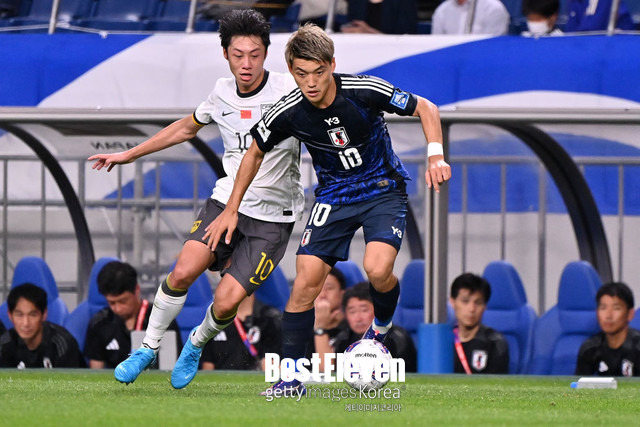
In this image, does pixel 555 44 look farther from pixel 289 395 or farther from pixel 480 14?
pixel 289 395

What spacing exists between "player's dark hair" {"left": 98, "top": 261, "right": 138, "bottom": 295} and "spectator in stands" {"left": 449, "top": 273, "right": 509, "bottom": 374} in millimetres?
2105

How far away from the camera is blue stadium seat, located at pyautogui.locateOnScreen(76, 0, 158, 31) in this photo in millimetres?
12219

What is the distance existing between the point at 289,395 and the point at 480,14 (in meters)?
5.00

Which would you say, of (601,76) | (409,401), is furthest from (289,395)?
(601,76)

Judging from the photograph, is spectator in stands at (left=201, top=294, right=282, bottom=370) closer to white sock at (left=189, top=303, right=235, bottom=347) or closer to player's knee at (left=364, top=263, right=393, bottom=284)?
white sock at (left=189, top=303, right=235, bottom=347)

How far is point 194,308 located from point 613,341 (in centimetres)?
284

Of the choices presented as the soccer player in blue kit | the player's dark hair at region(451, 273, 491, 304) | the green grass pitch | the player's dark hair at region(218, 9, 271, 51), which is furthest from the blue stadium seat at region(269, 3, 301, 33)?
the soccer player in blue kit

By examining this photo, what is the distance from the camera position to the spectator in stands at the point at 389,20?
35.7ft

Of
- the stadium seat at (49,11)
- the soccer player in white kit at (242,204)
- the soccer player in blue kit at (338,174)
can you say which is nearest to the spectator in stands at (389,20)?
the stadium seat at (49,11)

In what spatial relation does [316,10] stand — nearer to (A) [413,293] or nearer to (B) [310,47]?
(A) [413,293]

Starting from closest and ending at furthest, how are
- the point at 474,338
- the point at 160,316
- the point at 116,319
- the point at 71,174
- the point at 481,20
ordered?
the point at 160,316 < the point at 474,338 < the point at 116,319 < the point at 481,20 < the point at 71,174

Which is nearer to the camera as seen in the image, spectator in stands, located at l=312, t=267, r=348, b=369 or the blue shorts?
the blue shorts

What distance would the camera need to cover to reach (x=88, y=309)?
33.7 feet

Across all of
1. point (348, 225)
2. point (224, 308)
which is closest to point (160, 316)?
point (224, 308)
